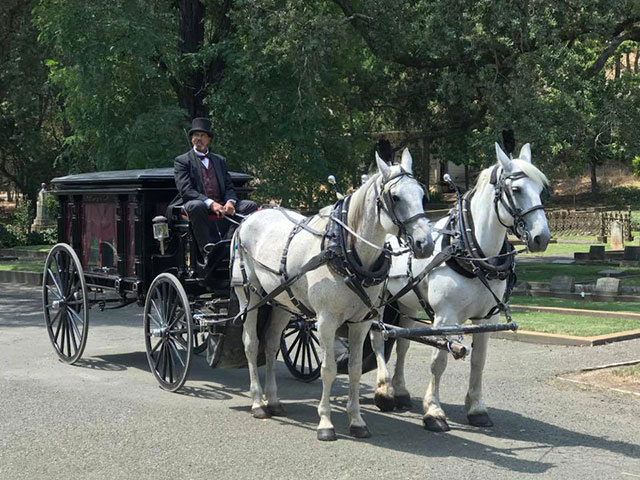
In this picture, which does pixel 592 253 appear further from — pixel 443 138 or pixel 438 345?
pixel 438 345

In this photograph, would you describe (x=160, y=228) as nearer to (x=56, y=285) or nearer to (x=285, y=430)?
(x=56, y=285)

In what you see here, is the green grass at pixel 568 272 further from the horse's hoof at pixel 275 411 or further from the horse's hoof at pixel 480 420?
the horse's hoof at pixel 275 411

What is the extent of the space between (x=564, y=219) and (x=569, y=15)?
71.6 ft

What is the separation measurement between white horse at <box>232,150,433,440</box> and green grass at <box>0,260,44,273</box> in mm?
15734

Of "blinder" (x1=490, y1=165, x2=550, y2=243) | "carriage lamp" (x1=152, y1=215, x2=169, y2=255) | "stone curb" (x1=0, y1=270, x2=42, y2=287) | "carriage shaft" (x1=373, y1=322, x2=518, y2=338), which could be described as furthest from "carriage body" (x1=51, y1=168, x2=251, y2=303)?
"stone curb" (x1=0, y1=270, x2=42, y2=287)

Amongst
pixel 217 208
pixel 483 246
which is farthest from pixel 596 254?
pixel 483 246

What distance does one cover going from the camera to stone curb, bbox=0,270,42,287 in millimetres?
22094

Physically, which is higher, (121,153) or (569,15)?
(569,15)

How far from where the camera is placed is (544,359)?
11.2 m

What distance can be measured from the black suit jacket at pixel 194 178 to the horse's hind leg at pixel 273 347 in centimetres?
144

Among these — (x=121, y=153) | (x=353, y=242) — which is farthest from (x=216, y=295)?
(x=121, y=153)

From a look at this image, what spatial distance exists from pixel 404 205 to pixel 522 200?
1.02 meters

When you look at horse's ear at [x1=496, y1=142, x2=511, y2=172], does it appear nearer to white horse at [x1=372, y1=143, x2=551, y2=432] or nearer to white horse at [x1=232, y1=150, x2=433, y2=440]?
white horse at [x1=372, y1=143, x2=551, y2=432]

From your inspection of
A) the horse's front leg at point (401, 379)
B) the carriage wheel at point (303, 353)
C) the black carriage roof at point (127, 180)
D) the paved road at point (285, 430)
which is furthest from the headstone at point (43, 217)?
the horse's front leg at point (401, 379)
